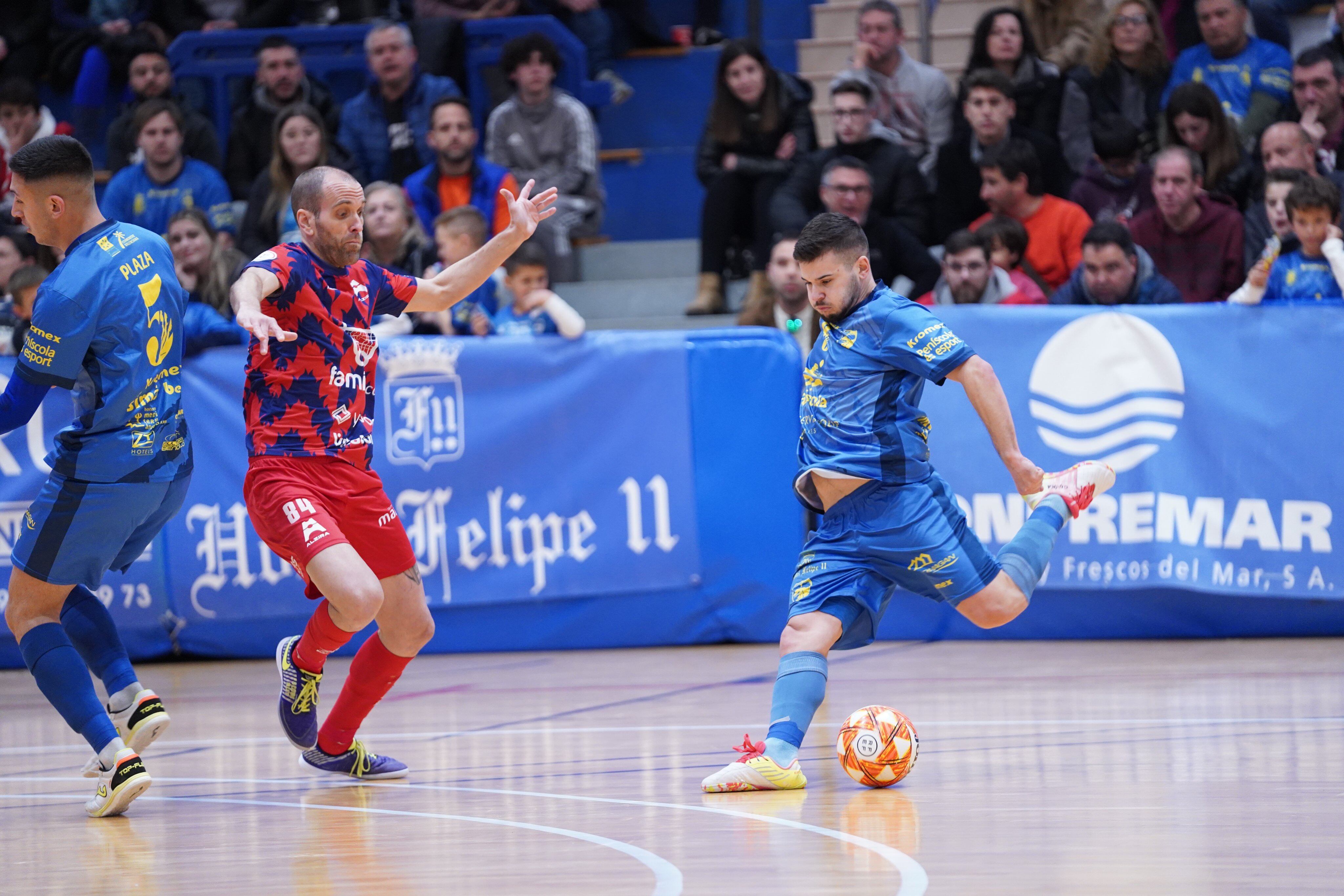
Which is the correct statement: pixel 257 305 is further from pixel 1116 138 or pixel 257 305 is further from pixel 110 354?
pixel 1116 138

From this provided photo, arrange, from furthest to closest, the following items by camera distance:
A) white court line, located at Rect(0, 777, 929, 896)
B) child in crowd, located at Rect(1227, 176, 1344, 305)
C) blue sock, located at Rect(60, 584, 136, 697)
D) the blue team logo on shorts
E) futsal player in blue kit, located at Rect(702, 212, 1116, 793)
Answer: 1. the blue team logo on shorts
2. child in crowd, located at Rect(1227, 176, 1344, 305)
3. blue sock, located at Rect(60, 584, 136, 697)
4. futsal player in blue kit, located at Rect(702, 212, 1116, 793)
5. white court line, located at Rect(0, 777, 929, 896)

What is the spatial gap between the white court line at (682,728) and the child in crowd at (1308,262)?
303 cm

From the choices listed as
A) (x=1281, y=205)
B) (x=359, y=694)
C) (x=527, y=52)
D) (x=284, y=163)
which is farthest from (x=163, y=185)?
(x=1281, y=205)

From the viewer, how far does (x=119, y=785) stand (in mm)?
5027

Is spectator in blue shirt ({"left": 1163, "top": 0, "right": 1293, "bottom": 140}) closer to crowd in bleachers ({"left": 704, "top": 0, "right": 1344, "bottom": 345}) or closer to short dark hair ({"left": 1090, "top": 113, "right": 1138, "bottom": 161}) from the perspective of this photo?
crowd in bleachers ({"left": 704, "top": 0, "right": 1344, "bottom": 345})

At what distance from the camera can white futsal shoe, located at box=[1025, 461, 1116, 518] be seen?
548 centimetres

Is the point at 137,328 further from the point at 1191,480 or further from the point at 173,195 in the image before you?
the point at 173,195

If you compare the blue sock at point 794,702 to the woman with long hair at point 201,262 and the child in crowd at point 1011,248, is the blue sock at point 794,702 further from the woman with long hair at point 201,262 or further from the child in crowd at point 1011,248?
the woman with long hair at point 201,262

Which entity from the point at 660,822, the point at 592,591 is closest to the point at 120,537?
the point at 660,822

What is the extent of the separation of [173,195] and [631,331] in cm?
387

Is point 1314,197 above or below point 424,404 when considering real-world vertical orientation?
above

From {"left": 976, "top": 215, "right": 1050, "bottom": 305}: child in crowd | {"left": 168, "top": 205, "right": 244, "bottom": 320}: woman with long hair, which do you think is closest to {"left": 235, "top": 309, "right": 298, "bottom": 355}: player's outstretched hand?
{"left": 168, "top": 205, "right": 244, "bottom": 320}: woman with long hair

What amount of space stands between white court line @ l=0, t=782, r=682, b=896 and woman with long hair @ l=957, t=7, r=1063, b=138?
23.4 ft

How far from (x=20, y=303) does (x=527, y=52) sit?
3.95m
